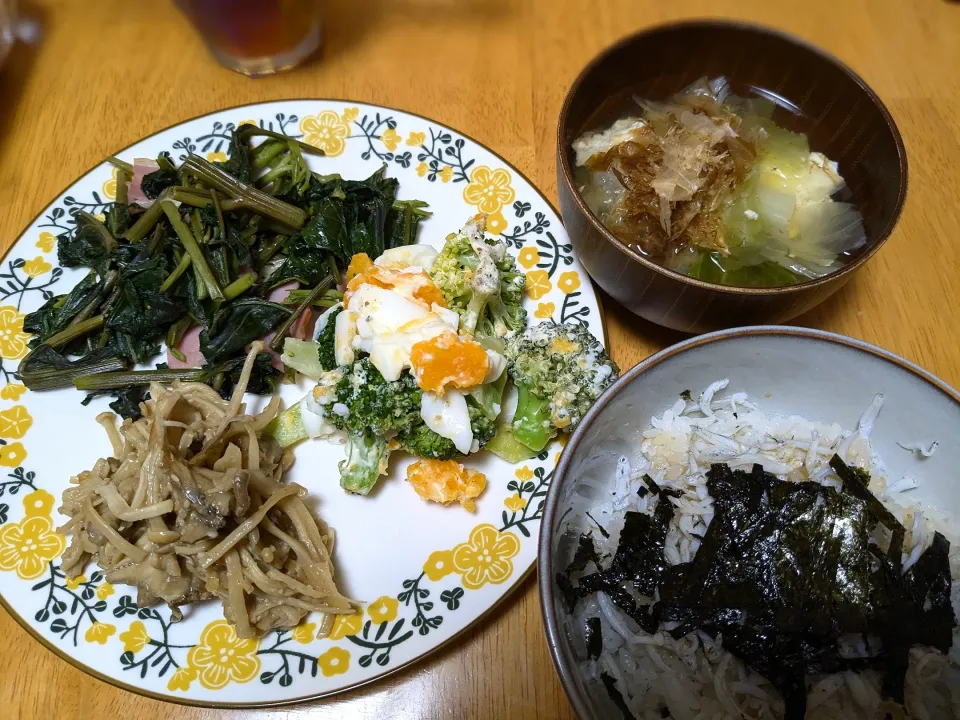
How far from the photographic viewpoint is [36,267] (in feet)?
6.06

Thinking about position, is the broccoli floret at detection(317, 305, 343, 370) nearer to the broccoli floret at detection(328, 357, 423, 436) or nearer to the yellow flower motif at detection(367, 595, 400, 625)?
the broccoli floret at detection(328, 357, 423, 436)

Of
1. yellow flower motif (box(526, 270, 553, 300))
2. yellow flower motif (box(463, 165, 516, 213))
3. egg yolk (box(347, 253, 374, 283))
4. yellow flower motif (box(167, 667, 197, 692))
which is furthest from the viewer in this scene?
yellow flower motif (box(463, 165, 516, 213))

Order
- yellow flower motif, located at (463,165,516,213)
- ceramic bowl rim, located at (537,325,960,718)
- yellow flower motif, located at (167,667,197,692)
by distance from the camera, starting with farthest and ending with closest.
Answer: yellow flower motif, located at (463,165,516,213) → yellow flower motif, located at (167,667,197,692) → ceramic bowl rim, located at (537,325,960,718)

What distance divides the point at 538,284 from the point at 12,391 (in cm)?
148

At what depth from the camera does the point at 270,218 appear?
1.90 metres

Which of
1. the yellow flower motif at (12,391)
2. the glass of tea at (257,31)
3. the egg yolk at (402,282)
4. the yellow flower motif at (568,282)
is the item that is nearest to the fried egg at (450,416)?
the egg yolk at (402,282)

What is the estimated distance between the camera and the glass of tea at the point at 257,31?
213 centimetres

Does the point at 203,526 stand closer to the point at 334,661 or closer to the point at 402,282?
the point at 334,661

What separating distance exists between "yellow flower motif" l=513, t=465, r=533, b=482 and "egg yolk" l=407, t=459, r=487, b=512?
3.4 inches

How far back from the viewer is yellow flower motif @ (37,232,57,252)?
6.12 feet

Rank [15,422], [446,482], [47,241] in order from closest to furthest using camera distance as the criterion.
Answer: [446,482]
[15,422]
[47,241]

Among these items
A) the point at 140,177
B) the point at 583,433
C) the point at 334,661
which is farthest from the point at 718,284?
the point at 140,177

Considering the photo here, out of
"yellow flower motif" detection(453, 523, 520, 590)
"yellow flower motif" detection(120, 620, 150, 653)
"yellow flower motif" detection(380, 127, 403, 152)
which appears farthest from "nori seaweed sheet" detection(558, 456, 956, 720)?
"yellow flower motif" detection(380, 127, 403, 152)

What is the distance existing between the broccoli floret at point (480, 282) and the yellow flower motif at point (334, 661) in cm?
82
